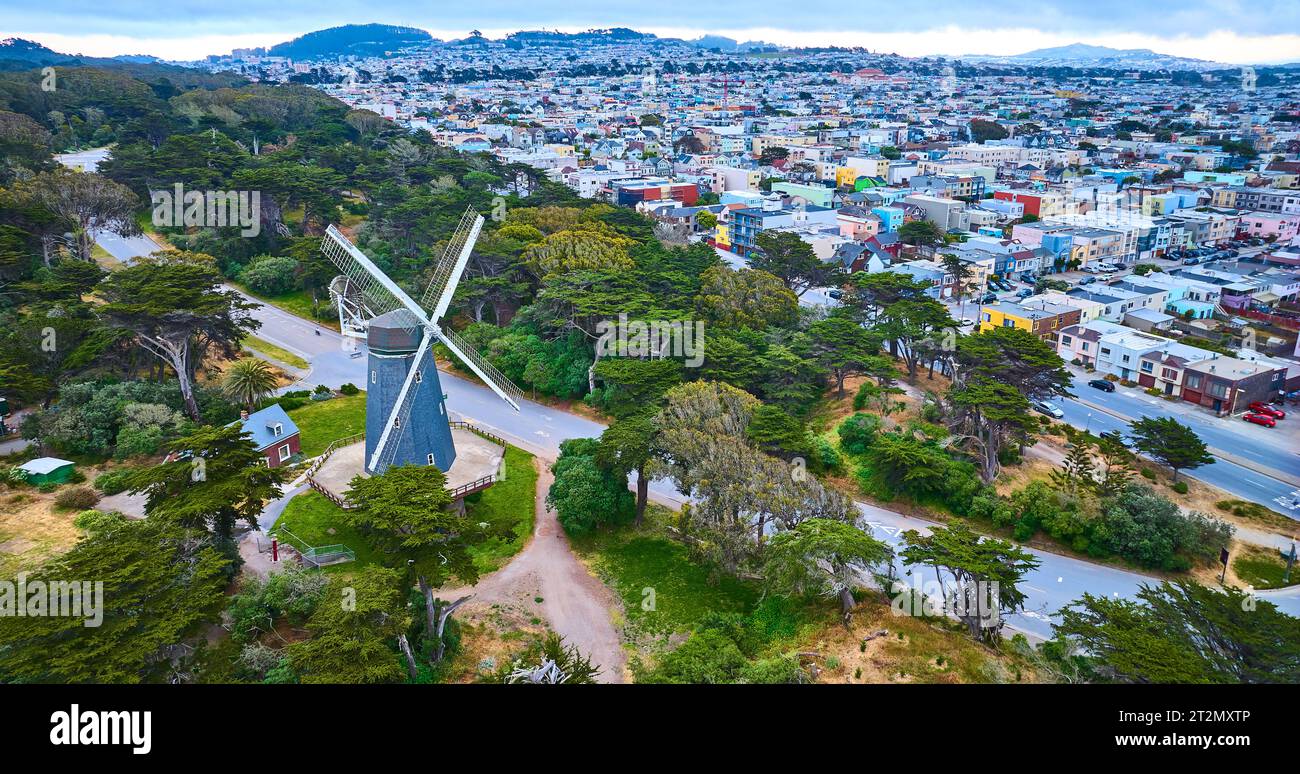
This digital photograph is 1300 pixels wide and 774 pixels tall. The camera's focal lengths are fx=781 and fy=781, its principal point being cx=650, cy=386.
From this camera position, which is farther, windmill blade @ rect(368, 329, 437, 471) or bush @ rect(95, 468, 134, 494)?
bush @ rect(95, 468, 134, 494)

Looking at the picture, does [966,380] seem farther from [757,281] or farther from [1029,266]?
[1029,266]

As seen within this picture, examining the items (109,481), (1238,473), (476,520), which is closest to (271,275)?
(109,481)

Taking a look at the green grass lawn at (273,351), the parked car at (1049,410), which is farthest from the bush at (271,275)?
the parked car at (1049,410)

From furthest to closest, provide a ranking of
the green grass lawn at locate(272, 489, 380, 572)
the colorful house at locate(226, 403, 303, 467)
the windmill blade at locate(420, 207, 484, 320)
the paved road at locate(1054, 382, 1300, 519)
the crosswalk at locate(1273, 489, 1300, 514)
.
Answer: the paved road at locate(1054, 382, 1300, 519) → the crosswalk at locate(1273, 489, 1300, 514) → the colorful house at locate(226, 403, 303, 467) → the windmill blade at locate(420, 207, 484, 320) → the green grass lawn at locate(272, 489, 380, 572)

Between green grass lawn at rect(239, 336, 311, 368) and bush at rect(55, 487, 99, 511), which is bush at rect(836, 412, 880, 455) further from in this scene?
bush at rect(55, 487, 99, 511)

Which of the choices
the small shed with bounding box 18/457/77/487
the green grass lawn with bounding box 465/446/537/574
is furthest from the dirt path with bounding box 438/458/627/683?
the small shed with bounding box 18/457/77/487

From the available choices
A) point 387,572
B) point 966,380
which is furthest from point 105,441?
point 966,380
